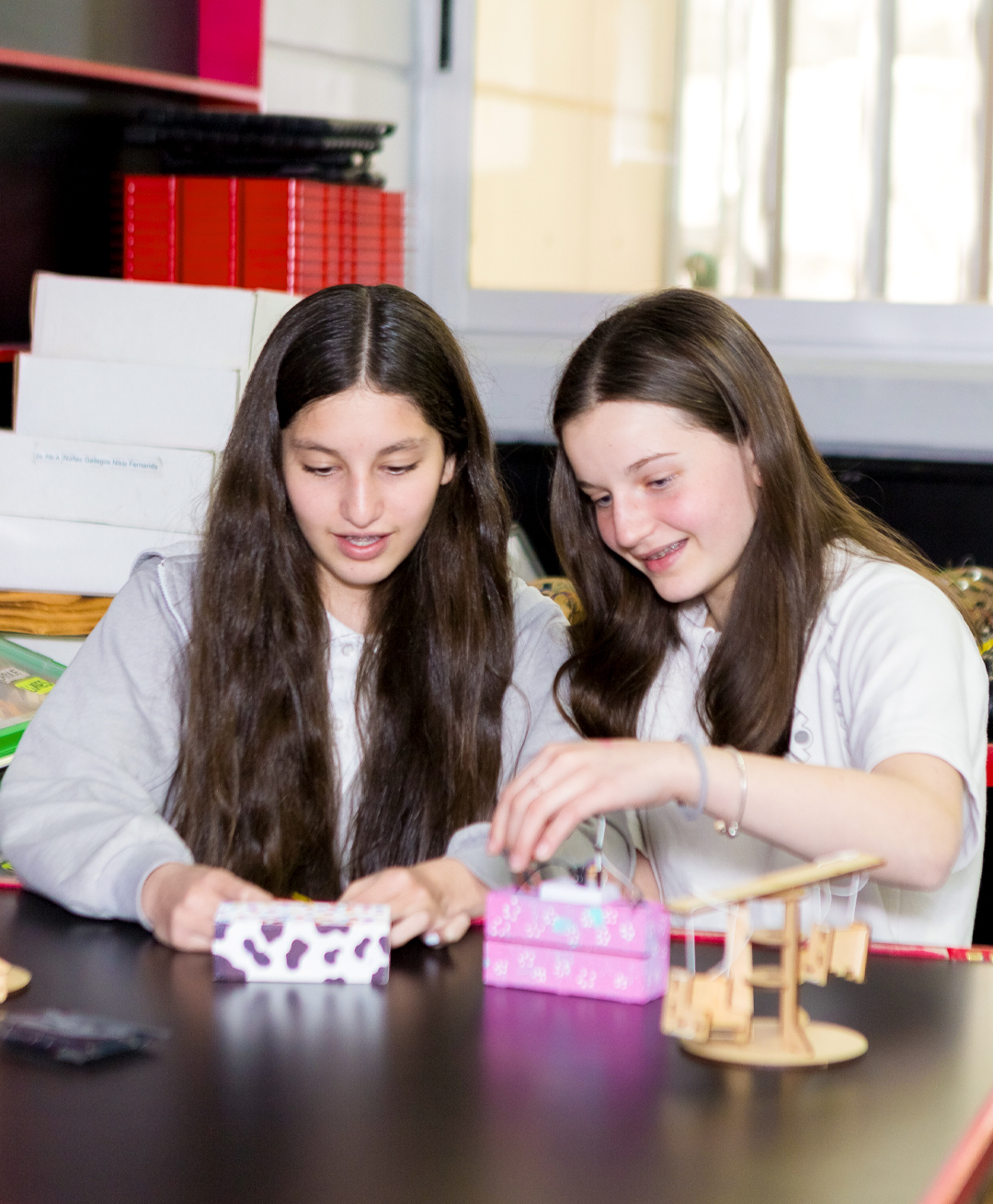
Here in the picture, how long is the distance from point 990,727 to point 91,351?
4.23ft

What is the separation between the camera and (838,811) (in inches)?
40.6

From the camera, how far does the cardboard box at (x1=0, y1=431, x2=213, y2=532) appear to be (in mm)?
1901

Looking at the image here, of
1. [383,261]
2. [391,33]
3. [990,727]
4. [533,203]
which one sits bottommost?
[990,727]

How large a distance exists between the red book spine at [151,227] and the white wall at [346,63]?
516mm

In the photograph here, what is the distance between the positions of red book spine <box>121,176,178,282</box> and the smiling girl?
1121mm

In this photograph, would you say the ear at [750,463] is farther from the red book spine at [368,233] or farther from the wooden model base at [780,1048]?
the red book spine at [368,233]

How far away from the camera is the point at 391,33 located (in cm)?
309

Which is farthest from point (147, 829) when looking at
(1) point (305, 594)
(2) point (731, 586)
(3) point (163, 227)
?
(3) point (163, 227)

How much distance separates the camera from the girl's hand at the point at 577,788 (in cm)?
94

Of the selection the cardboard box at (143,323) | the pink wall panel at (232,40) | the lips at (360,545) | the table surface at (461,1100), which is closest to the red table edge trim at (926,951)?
the table surface at (461,1100)

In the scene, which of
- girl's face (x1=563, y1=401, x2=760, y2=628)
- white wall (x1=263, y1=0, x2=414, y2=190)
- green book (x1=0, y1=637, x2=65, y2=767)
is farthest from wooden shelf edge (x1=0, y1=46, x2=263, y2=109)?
girl's face (x1=563, y1=401, x2=760, y2=628)

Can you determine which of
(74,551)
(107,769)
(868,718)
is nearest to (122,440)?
(74,551)

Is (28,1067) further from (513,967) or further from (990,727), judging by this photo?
(990,727)

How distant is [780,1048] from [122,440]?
1.34 meters
